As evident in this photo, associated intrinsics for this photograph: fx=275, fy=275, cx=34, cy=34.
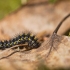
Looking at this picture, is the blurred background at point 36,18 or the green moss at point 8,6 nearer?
the blurred background at point 36,18

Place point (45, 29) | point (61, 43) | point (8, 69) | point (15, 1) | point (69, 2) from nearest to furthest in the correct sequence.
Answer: point (8, 69) < point (61, 43) < point (45, 29) < point (69, 2) < point (15, 1)

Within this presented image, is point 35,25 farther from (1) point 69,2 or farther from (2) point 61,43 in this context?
(2) point 61,43

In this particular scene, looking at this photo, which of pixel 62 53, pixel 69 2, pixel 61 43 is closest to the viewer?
pixel 62 53

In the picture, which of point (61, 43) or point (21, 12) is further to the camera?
point (21, 12)

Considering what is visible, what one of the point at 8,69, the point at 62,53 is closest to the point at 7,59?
the point at 8,69

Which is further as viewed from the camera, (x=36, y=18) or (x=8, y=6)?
(x=8, y=6)

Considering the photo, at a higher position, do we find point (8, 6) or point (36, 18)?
point (8, 6)

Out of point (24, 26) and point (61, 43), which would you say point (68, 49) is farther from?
point (24, 26)

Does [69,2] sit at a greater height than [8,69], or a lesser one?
greater

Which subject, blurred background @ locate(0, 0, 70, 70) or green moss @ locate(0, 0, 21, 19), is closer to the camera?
blurred background @ locate(0, 0, 70, 70)
